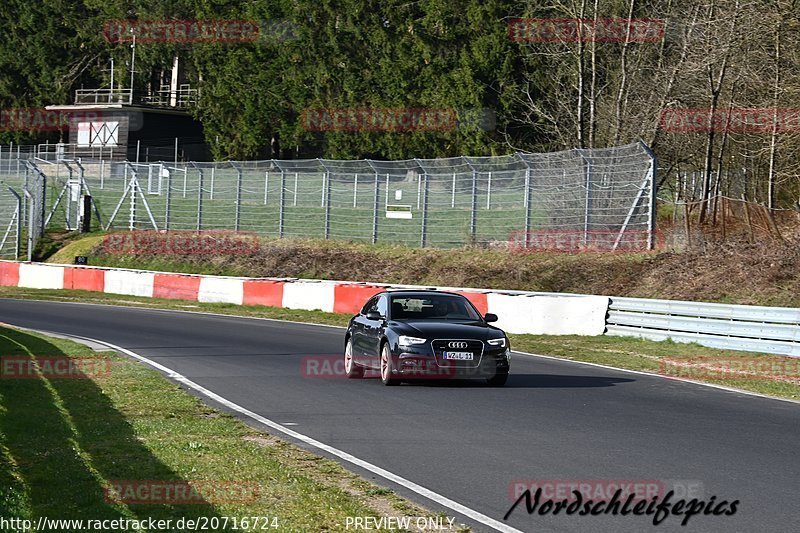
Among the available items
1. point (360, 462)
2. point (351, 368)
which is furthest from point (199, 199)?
point (360, 462)

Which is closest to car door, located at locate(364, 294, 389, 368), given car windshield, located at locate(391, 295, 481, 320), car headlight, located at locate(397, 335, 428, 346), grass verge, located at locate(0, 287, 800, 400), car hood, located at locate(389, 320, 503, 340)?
car windshield, located at locate(391, 295, 481, 320)

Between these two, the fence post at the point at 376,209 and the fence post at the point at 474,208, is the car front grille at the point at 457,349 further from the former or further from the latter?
the fence post at the point at 376,209

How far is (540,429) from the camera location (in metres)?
12.7

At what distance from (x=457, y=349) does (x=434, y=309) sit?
1460 millimetres

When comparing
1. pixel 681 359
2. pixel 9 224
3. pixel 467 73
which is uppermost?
pixel 467 73

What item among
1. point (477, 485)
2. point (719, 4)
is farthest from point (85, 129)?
point (477, 485)

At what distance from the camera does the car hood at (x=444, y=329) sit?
16.6 metres

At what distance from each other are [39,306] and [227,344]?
14.2 metres

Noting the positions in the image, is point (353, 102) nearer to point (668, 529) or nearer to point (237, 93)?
point (237, 93)

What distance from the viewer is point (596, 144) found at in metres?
44.5

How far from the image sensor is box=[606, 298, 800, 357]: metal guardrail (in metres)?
21.5

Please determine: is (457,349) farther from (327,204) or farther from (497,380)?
(327,204)

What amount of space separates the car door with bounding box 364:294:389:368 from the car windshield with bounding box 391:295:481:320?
0.52ft

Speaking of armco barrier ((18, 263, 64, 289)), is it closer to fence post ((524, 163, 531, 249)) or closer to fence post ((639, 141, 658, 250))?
fence post ((524, 163, 531, 249))
